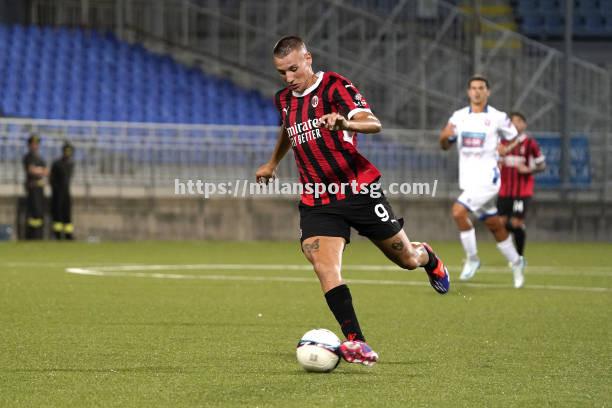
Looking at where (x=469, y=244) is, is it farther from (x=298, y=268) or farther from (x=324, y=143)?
(x=324, y=143)

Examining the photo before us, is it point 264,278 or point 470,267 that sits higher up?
point 470,267

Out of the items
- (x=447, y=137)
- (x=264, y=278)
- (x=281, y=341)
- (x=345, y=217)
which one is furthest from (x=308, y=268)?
(x=345, y=217)

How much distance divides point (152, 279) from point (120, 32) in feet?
64.6

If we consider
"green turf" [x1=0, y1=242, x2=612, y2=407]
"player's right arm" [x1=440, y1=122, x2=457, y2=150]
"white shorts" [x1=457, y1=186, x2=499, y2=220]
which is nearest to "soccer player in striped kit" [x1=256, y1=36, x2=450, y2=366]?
"green turf" [x1=0, y1=242, x2=612, y2=407]

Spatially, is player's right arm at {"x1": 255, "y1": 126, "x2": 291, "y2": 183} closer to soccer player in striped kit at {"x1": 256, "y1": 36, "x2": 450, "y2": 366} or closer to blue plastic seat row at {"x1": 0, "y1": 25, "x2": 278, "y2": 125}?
soccer player in striped kit at {"x1": 256, "y1": 36, "x2": 450, "y2": 366}

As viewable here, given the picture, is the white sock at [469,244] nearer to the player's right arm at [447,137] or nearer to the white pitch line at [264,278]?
the white pitch line at [264,278]

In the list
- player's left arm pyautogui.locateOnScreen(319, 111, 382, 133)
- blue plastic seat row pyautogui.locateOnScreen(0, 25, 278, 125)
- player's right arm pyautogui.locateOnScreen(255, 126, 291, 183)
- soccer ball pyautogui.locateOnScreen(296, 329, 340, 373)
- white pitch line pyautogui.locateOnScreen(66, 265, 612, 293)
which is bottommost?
white pitch line pyautogui.locateOnScreen(66, 265, 612, 293)

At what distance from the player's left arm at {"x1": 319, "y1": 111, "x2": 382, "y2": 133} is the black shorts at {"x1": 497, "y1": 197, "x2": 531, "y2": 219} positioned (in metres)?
11.0

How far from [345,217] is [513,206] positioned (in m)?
11.0

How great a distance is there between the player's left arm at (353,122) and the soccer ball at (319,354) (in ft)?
4.05

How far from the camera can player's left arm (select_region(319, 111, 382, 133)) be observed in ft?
23.1

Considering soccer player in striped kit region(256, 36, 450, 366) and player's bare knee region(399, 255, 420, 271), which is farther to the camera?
player's bare knee region(399, 255, 420, 271)

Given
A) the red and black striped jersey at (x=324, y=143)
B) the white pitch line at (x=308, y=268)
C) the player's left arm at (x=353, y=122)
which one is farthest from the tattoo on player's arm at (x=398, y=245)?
the white pitch line at (x=308, y=268)

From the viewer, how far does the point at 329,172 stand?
788 cm
